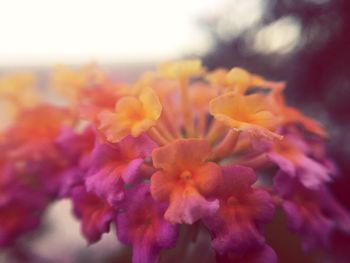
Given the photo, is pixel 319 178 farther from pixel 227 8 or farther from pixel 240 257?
pixel 227 8

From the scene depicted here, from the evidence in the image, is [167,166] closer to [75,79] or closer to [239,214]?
[239,214]

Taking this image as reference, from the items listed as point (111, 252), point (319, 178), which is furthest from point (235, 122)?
point (111, 252)

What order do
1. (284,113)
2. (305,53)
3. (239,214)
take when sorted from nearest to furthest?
(239,214) < (284,113) < (305,53)

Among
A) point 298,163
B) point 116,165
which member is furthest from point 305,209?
point 116,165

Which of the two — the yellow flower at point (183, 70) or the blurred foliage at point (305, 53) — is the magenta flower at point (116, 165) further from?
the blurred foliage at point (305, 53)

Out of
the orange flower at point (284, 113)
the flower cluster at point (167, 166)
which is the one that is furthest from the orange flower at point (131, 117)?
the orange flower at point (284, 113)
